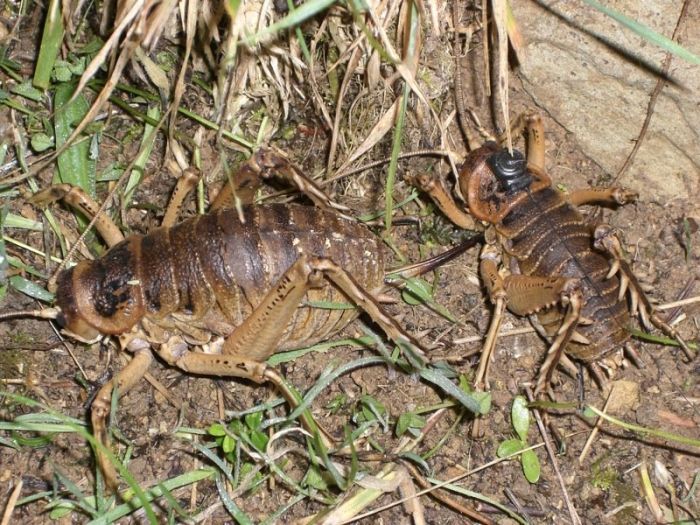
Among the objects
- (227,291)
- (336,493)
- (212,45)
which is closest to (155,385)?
(227,291)

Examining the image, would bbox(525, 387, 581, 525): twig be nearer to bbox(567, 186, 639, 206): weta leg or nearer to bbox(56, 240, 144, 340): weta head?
bbox(567, 186, 639, 206): weta leg

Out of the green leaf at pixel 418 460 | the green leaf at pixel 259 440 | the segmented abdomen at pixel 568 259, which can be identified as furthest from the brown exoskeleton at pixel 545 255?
the green leaf at pixel 259 440

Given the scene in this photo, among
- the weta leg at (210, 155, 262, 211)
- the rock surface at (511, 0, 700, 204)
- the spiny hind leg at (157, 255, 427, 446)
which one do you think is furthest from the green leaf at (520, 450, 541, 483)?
the weta leg at (210, 155, 262, 211)

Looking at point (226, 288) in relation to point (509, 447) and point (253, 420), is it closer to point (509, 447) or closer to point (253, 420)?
point (253, 420)

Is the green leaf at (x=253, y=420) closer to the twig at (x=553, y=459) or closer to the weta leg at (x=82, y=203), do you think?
the weta leg at (x=82, y=203)

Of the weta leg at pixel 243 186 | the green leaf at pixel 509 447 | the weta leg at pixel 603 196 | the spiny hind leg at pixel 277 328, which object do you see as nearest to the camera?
the spiny hind leg at pixel 277 328
